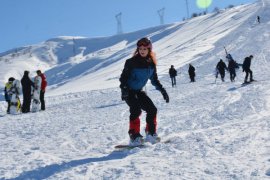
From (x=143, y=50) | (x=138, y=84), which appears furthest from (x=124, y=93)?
(x=143, y=50)

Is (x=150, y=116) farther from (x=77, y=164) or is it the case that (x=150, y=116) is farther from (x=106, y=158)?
(x=77, y=164)

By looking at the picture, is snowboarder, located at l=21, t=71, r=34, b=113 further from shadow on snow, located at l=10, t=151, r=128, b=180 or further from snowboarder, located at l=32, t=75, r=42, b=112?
shadow on snow, located at l=10, t=151, r=128, b=180

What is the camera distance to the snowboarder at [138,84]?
6520 mm

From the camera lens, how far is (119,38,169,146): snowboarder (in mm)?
6520

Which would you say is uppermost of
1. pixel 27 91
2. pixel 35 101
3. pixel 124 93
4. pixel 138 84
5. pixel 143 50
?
pixel 143 50

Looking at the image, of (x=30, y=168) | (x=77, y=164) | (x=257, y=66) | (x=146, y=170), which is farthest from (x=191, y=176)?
(x=257, y=66)

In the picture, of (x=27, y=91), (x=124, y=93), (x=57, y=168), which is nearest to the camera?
(x=57, y=168)

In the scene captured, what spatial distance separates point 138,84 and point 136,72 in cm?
19

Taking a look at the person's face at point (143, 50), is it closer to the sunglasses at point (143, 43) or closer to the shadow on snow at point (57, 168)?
the sunglasses at point (143, 43)

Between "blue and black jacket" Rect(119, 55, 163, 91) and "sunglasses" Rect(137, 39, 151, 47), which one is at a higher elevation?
"sunglasses" Rect(137, 39, 151, 47)

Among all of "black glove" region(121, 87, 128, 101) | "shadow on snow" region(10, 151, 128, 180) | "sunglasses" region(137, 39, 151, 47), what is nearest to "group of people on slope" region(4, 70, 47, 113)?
"sunglasses" region(137, 39, 151, 47)

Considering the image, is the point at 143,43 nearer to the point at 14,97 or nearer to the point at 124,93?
the point at 124,93

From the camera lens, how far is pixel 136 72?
6594mm

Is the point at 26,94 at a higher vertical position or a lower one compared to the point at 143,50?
lower
